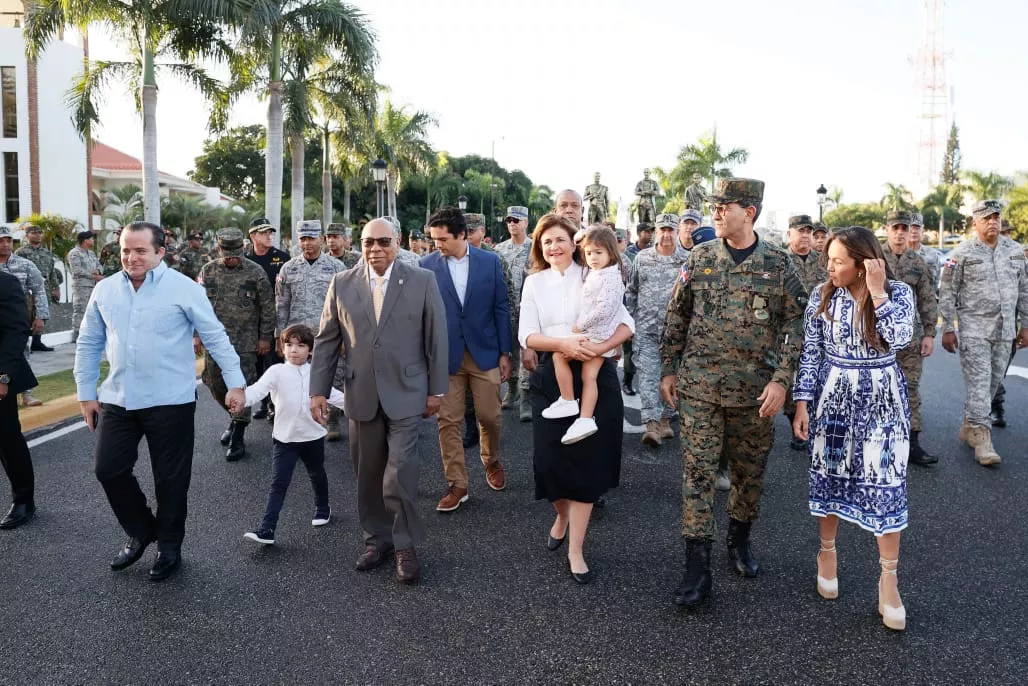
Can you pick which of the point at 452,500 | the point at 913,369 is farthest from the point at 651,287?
the point at 452,500

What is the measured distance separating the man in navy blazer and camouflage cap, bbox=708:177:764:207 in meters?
2.19

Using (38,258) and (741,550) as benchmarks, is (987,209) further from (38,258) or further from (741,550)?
(38,258)

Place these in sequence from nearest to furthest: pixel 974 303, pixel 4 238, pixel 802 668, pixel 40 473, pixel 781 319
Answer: pixel 802 668 < pixel 781 319 < pixel 40 473 < pixel 974 303 < pixel 4 238

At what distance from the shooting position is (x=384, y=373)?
450 cm

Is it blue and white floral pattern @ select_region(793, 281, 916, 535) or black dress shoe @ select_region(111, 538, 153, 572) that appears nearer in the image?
blue and white floral pattern @ select_region(793, 281, 916, 535)

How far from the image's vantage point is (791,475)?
21.0 ft

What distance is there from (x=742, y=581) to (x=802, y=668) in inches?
37.7

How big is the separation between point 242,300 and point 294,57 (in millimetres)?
17701

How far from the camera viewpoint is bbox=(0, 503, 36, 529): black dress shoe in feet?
16.7

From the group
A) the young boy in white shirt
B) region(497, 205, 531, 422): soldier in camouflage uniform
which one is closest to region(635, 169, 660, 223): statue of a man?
region(497, 205, 531, 422): soldier in camouflage uniform

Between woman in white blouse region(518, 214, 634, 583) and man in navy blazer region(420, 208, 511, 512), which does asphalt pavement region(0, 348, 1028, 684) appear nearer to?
woman in white blouse region(518, 214, 634, 583)

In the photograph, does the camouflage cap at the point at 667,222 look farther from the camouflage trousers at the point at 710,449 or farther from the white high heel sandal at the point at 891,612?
the white high heel sandal at the point at 891,612

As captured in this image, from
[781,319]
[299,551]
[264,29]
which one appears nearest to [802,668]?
[781,319]

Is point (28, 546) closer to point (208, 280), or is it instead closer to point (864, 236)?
point (208, 280)
